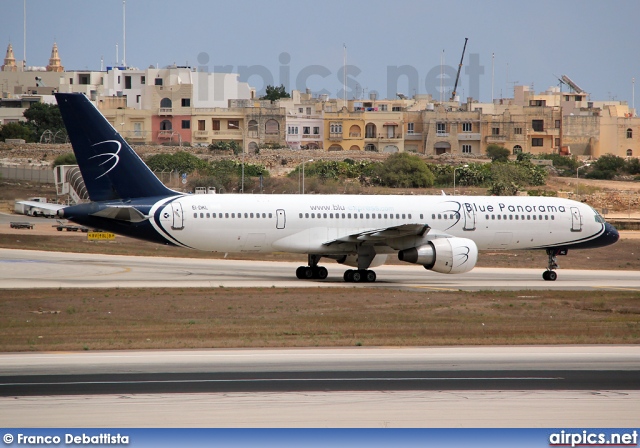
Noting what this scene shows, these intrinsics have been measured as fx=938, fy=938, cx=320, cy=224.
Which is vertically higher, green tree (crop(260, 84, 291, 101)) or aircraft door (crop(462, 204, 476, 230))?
green tree (crop(260, 84, 291, 101))

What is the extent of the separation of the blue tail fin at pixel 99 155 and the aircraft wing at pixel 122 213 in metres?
0.67

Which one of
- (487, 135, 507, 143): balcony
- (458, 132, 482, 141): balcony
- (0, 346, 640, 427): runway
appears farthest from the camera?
(458, 132, 482, 141): balcony

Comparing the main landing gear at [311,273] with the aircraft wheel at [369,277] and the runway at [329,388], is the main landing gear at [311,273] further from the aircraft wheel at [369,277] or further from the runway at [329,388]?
the runway at [329,388]

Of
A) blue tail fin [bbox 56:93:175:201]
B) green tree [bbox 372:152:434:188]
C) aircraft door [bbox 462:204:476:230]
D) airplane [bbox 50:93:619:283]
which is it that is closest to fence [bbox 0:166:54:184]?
green tree [bbox 372:152:434:188]

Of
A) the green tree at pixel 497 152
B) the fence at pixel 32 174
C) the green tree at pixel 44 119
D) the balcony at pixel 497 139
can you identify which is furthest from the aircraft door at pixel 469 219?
the green tree at pixel 44 119

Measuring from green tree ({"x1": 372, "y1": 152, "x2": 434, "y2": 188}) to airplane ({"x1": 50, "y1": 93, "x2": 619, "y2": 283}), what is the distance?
45414 mm

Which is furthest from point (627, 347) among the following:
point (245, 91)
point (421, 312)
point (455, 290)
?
point (245, 91)

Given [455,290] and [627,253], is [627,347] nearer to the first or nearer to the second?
[455,290]

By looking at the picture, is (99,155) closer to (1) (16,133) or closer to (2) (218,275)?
(2) (218,275)

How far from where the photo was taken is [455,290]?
115ft

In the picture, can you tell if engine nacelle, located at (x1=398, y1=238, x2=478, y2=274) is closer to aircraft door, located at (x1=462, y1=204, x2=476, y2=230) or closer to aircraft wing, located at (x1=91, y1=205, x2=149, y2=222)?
aircraft door, located at (x1=462, y1=204, x2=476, y2=230)

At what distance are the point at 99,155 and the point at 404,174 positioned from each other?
5447 centimetres

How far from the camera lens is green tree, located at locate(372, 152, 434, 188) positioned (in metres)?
86.2

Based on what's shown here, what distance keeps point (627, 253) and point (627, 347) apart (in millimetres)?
30403
